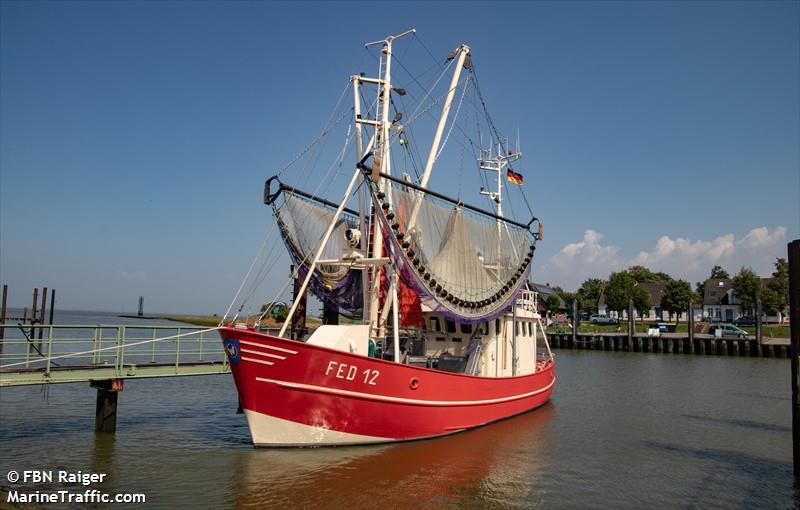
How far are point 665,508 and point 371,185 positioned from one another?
10.2 metres

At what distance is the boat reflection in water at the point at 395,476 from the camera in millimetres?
11625

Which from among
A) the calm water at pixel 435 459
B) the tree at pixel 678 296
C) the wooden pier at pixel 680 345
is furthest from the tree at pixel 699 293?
the calm water at pixel 435 459

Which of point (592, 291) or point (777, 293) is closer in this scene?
point (777, 293)

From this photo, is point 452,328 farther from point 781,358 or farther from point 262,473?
point 781,358

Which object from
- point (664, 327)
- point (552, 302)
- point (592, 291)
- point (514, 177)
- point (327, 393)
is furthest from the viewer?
point (592, 291)

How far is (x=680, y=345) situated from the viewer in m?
56.6

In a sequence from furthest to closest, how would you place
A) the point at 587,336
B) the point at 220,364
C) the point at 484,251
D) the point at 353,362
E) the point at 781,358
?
the point at 587,336, the point at 781,358, the point at 484,251, the point at 220,364, the point at 353,362

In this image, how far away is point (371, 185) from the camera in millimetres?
15773

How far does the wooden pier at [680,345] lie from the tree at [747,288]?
1899cm

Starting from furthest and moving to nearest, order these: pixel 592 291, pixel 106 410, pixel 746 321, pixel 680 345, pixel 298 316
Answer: pixel 592 291 < pixel 746 321 < pixel 680 345 < pixel 298 316 < pixel 106 410

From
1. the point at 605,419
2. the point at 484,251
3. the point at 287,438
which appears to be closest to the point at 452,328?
the point at 484,251

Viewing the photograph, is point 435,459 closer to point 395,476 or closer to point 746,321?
point 395,476

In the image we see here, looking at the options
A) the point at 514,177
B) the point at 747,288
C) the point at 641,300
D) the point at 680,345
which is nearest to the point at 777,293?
the point at 747,288

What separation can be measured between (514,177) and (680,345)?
3861cm
